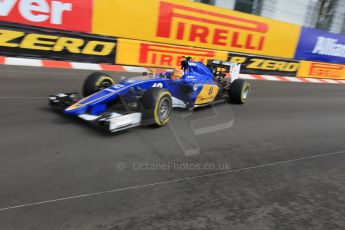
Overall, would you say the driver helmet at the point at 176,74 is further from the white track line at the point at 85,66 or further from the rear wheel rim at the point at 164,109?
the white track line at the point at 85,66

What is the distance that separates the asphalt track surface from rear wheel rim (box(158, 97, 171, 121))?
0.75 feet

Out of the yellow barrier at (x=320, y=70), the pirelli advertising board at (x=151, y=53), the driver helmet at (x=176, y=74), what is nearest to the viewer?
the driver helmet at (x=176, y=74)

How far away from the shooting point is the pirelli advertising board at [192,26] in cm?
1138

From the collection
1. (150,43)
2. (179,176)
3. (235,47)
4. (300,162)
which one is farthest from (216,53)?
(179,176)

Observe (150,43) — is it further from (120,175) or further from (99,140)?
(120,175)

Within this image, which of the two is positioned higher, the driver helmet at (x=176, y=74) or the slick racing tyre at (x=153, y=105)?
the driver helmet at (x=176, y=74)

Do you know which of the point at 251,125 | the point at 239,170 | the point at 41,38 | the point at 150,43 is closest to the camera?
the point at 239,170

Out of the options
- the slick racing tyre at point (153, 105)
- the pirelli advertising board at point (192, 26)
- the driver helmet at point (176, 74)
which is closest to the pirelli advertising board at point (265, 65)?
the pirelli advertising board at point (192, 26)

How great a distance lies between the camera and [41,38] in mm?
9859

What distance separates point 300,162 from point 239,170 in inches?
47.9

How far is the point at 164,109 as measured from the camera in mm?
5883

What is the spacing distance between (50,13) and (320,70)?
40.3 feet

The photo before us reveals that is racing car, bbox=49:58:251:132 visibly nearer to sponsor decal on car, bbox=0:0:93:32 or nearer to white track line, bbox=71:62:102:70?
white track line, bbox=71:62:102:70

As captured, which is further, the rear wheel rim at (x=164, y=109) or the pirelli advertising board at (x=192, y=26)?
the pirelli advertising board at (x=192, y=26)
